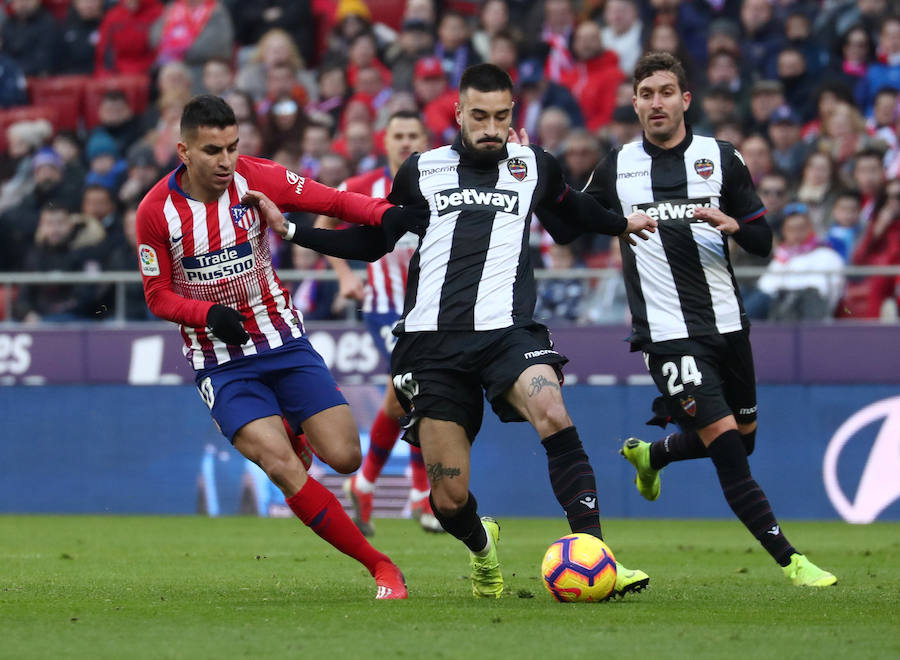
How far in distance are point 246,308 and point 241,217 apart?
1.44 ft

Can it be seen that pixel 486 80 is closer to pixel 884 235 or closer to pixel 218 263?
pixel 218 263

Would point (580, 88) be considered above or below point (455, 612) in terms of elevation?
above

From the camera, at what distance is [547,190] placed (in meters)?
6.97

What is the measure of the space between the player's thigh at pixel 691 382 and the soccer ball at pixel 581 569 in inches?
53.4

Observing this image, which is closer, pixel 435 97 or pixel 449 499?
pixel 449 499

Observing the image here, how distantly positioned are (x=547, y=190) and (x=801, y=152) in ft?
25.6

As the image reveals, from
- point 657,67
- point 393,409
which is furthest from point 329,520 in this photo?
point 393,409

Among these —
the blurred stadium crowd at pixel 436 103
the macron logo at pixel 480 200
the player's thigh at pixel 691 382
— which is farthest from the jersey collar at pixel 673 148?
the blurred stadium crowd at pixel 436 103

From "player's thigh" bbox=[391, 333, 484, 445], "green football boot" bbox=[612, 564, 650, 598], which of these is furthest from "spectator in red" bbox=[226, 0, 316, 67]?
"green football boot" bbox=[612, 564, 650, 598]

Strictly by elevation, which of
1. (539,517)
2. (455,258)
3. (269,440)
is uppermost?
(455,258)

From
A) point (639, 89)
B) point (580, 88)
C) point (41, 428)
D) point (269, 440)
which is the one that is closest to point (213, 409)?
point (269, 440)

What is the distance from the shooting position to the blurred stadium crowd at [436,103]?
42.3 feet

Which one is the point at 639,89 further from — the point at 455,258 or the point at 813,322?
the point at 813,322

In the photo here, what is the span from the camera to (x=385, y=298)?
35.3ft
